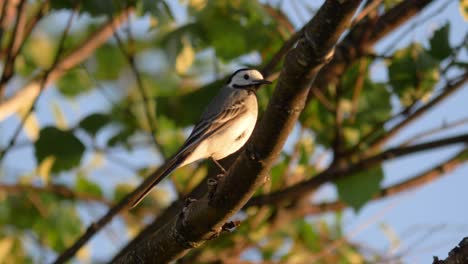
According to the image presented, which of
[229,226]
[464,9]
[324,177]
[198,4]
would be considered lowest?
[324,177]

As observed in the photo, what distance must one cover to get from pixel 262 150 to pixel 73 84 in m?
4.83

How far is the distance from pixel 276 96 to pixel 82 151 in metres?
2.90

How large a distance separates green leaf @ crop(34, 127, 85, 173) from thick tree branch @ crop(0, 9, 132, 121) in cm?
32

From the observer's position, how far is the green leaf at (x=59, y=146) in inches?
205

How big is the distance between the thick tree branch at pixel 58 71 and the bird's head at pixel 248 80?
831 millimetres

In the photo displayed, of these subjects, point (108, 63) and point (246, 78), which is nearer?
point (246, 78)

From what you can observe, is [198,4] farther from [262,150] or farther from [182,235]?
[262,150]

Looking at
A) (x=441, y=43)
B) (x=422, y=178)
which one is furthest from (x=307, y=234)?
(x=441, y=43)

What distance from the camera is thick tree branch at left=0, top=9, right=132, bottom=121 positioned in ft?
17.7

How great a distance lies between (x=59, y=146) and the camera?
5.22 meters

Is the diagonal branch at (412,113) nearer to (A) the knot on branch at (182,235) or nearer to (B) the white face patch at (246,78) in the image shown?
(B) the white face patch at (246,78)

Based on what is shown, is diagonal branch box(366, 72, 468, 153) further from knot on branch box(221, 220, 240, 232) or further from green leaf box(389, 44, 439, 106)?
knot on branch box(221, 220, 240, 232)

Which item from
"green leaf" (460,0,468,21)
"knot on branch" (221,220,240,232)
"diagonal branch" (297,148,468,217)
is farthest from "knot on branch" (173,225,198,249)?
"green leaf" (460,0,468,21)

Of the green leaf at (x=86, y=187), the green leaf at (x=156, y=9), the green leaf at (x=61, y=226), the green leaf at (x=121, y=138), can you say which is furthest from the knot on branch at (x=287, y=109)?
the green leaf at (x=86, y=187)
